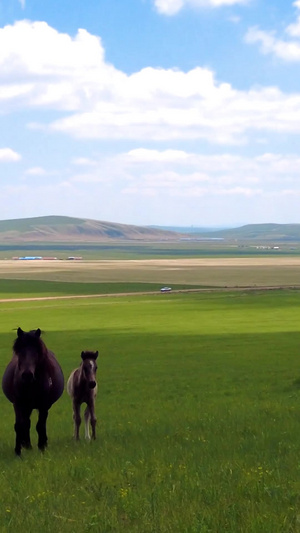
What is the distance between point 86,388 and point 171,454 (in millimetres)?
4119

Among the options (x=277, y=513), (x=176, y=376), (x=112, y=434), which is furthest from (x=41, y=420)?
(x=176, y=376)

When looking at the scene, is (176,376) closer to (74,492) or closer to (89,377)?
(89,377)

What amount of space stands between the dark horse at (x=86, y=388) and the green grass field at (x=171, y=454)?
55cm

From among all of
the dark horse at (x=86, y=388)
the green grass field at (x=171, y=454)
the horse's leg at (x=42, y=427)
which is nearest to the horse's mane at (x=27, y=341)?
the horse's leg at (x=42, y=427)

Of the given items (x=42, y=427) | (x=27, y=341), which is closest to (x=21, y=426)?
(x=42, y=427)

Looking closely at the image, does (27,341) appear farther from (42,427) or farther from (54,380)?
(42,427)

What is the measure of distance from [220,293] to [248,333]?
152 feet

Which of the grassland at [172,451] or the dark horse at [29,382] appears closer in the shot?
the grassland at [172,451]

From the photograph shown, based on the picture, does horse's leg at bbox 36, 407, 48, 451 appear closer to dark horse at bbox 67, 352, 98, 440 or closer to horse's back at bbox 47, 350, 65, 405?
horse's back at bbox 47, 350, 65, 405

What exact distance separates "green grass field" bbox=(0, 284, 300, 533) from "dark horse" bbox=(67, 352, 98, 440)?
554 mm

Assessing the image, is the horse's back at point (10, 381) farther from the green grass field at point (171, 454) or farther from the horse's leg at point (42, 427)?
the green grass field at point (171, 454)

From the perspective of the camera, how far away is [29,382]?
1303 cm

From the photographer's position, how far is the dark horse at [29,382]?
1303 centimetres

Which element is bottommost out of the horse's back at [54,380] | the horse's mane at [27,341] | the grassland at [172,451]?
the grassland at [172,451]
